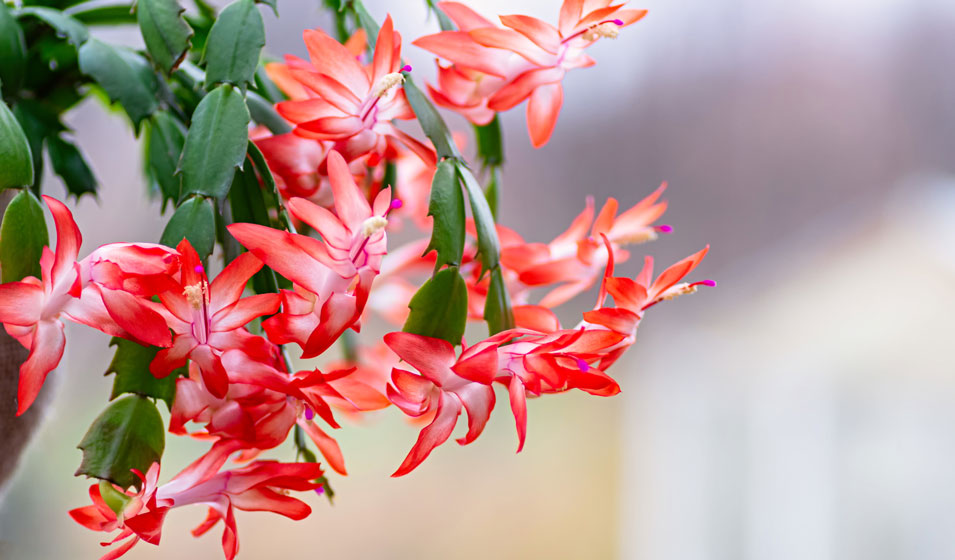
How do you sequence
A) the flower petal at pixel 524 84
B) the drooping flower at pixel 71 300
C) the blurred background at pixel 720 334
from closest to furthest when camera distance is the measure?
the drooping flower at pixel 71 300 < the flower petal at pixel 524 84 < the blurred background at pixel 720 334

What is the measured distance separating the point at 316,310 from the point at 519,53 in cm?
17

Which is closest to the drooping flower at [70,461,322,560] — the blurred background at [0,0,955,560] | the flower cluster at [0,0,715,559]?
the flower cluster at [0,0,715,559]

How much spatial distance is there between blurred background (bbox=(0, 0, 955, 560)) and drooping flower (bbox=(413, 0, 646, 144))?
1.20 metres

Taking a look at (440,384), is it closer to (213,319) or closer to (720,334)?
(213,319)

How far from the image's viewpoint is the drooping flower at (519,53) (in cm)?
38

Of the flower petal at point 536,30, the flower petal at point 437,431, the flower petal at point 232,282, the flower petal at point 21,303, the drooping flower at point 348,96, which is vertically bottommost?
the flower petal at point 437,431

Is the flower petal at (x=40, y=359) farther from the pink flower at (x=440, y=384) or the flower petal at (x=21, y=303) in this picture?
the pink flower at (x=440, y=384)

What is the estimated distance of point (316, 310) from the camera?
0.32m

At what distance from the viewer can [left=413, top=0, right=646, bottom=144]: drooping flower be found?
14.9 inches

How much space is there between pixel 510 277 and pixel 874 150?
4.92 feet

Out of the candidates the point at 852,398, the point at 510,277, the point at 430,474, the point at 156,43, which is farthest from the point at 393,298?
the point at 852,398

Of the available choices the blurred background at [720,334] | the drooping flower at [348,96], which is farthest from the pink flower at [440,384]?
the blurred background at [720,334]

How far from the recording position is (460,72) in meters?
0.43

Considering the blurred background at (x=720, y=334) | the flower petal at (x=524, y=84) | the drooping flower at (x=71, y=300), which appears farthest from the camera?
the blurred background at (x=720, y=334)
